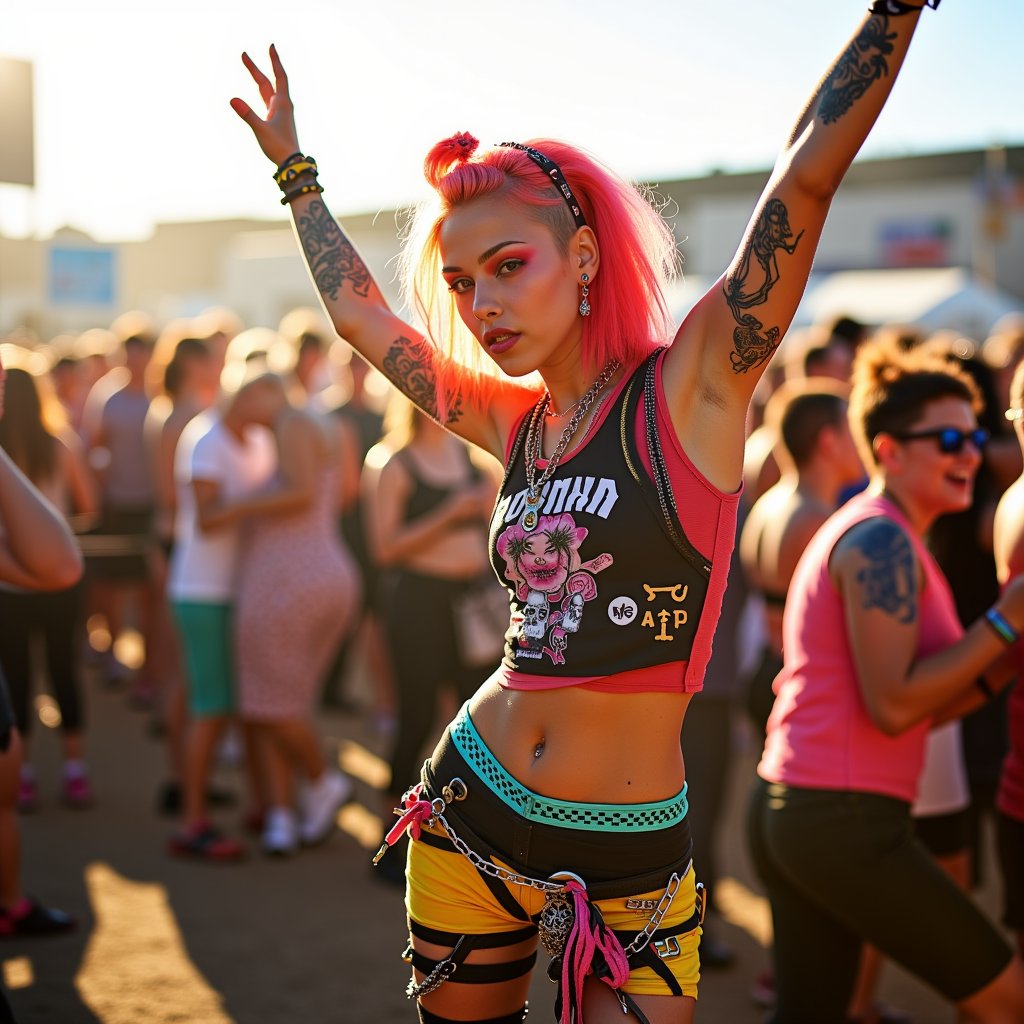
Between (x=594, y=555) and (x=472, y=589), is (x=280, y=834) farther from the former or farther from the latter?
(x=594, y=555)

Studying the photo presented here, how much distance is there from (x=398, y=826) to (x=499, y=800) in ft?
0.82

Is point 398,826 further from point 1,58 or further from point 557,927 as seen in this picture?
point 1,58

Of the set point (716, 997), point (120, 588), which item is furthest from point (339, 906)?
point (120, 588)

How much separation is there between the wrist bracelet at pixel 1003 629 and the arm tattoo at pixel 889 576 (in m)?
0.18

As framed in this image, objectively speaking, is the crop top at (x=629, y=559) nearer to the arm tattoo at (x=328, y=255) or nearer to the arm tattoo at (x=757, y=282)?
the arm tattoo at (x=757, y=282)

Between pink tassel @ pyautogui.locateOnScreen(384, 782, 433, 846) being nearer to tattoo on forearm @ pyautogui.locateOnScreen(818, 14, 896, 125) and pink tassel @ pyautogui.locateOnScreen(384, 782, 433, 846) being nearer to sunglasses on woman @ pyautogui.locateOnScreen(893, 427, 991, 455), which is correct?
tattoo on forearm @ pyautogui.locateOnScreen(818, 14, 896, 125)

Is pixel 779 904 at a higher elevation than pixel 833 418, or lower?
lower

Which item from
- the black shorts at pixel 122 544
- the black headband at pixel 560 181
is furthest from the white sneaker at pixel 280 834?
the black headband at pixel 560 181

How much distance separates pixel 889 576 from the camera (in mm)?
3240

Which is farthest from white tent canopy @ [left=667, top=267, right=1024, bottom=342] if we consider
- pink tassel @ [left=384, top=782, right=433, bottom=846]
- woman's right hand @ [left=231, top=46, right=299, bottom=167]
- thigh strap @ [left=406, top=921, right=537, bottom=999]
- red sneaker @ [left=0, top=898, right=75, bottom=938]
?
thigh strap @ [left=406, top=921, right=537, bottom=999]

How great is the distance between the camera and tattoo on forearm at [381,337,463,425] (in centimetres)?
288

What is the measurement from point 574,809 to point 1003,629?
1.39 m

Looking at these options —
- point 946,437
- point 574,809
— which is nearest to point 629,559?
point 574,809

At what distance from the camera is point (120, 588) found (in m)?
9.60
